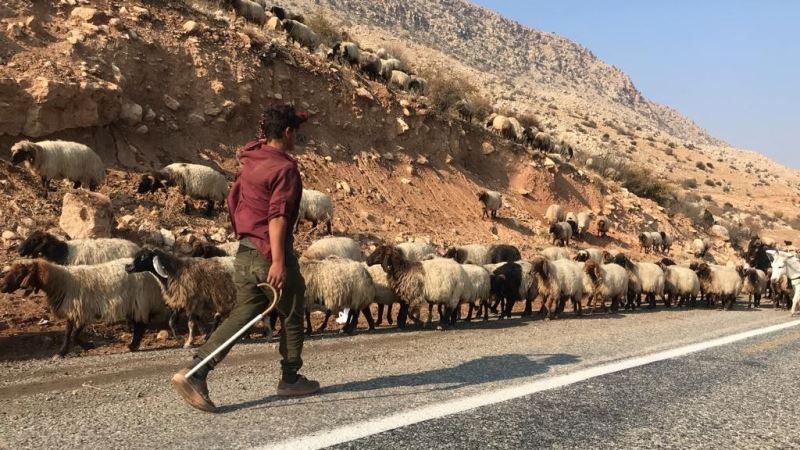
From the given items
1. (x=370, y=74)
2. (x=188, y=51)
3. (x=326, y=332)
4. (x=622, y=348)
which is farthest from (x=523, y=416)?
(x=370, y=74)

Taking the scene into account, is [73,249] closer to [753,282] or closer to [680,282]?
[680,282]

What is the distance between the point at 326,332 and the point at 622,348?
14.4ft

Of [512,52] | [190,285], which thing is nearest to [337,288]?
[190,285]

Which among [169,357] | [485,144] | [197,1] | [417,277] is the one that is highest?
[197,1]

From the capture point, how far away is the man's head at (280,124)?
4.20 meters

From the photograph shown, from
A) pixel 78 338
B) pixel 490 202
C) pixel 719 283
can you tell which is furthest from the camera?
pixel 490 202

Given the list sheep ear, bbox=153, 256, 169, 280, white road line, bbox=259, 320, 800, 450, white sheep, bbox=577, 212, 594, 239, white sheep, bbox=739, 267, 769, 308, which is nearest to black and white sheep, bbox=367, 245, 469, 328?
sheep ear, bbox=153, 256, 169, 280

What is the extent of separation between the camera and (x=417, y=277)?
9.95m

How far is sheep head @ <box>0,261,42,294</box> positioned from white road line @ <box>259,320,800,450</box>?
527cm

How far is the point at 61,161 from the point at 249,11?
11.9 meters

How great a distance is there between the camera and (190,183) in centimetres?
1462

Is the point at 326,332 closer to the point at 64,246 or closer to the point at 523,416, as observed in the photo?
the point at 64,246

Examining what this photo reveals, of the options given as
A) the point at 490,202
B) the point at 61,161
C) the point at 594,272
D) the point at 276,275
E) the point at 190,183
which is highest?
the point at 490,202

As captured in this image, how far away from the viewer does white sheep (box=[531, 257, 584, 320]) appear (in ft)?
38.4
